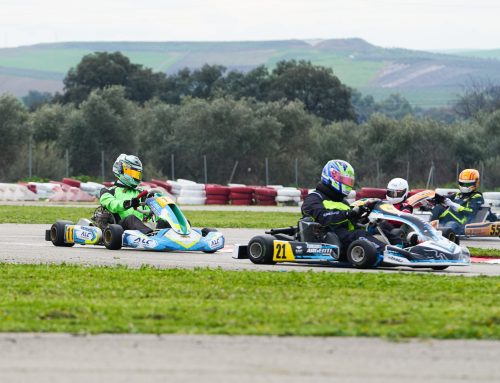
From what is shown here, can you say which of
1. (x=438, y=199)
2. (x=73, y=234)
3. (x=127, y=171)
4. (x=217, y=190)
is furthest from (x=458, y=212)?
(x=217, y=190)

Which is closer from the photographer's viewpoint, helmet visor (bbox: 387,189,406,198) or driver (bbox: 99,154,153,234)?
helmet visor (bbox: 387,189,406,198)

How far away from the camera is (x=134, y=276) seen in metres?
13.3

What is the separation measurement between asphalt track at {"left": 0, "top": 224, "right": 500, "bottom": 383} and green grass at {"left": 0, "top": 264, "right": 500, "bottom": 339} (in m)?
0.35

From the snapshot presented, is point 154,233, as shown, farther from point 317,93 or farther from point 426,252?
point 317,93

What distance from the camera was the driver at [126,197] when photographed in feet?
59.7

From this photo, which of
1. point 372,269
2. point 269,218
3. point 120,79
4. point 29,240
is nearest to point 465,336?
point 372,269

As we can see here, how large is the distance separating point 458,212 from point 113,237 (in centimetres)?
703

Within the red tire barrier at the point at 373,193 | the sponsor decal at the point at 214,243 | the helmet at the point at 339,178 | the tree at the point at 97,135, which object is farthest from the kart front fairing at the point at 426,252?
the tree at the point at 97,135

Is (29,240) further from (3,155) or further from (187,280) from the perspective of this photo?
(3,155)

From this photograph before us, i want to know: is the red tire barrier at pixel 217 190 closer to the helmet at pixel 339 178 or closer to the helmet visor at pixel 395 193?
the helmet visor at pixel 395 193

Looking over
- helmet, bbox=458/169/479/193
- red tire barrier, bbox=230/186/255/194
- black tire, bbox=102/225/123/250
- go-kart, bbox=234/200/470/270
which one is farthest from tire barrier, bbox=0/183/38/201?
go-kart, bbox=234/200/470/270

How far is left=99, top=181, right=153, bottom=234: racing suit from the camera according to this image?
18203 millimetres

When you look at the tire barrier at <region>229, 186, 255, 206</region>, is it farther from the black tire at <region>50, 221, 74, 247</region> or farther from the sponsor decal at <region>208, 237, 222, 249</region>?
the sponsor decal at <region>208, 237, 222, 249</region>

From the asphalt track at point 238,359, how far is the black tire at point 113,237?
348 inches
